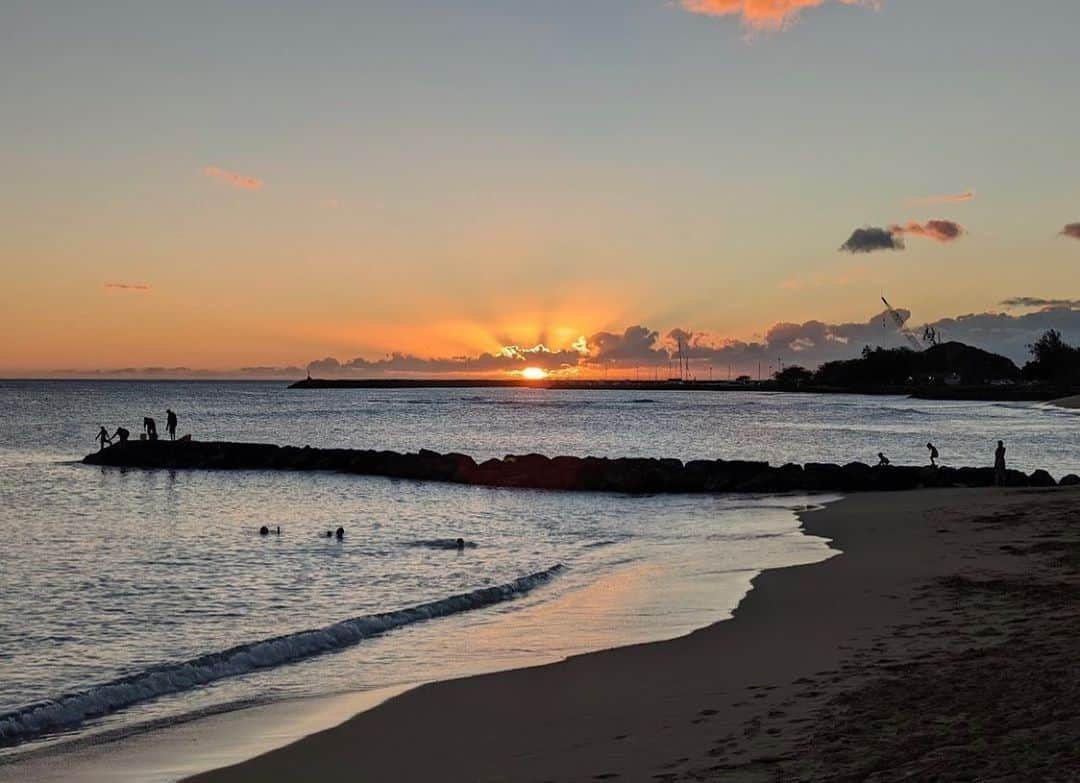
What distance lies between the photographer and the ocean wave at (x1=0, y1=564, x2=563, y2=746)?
386 inches

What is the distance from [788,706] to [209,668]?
682 centimetres

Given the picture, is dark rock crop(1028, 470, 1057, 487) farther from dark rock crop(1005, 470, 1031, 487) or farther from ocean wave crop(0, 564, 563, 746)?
ocean wave crop(0, 564, 563, 746)

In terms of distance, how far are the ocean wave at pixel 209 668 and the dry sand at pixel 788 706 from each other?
273 centimetres

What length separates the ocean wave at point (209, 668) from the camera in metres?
9.81

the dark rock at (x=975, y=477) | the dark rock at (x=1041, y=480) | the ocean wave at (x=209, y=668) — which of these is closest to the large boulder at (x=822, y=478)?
the dark rock at (x=975, y=477)

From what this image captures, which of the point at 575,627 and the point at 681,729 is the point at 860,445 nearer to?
the point at 575,627

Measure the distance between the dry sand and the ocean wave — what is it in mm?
2733

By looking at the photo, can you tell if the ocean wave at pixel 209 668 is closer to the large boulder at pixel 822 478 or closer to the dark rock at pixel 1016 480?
the large boulder at pixel 822 478

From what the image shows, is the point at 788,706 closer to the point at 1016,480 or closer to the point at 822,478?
the point at 1016,480

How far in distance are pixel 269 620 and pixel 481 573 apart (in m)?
5.07

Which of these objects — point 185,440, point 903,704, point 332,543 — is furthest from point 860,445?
point 903,704

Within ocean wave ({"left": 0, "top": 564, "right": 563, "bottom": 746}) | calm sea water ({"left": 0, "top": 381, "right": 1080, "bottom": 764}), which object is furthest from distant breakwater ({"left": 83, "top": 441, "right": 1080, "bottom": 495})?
ocean wave ({"left": 0, "top": 564, "right": 563, "bottom": 746})

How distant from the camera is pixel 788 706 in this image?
8344 millimetres

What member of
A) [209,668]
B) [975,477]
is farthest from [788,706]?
[975,477]
